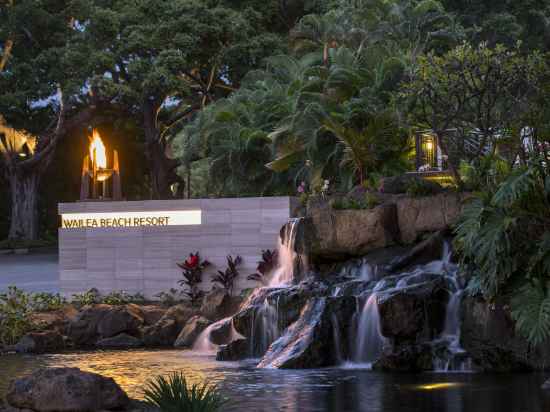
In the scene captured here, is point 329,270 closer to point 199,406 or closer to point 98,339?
point 98,339

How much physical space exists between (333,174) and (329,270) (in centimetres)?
640

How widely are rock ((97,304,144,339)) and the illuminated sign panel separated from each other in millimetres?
3229

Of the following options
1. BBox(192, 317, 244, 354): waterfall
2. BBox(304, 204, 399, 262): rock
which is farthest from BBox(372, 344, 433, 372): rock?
BBox(304, 204, 399, 262): rock

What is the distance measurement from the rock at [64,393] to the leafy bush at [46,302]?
45.8 ft

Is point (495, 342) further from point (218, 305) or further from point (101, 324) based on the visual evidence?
point (101, 324)

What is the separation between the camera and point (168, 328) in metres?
23.4

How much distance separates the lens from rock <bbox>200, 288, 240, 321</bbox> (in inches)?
944

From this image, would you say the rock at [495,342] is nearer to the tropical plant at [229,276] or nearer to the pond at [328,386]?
the pond at [328,386]

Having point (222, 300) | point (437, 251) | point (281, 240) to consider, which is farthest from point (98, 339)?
point (437, 251)

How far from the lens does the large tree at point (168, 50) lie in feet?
133

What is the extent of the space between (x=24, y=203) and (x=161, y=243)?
77.2ft

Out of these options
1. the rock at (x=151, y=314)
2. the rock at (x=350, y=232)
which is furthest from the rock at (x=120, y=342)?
the rock at (x=350, y=232)

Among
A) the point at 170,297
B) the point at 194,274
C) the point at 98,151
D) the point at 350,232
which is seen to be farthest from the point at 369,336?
the point at 98,151

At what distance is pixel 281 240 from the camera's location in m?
23.8
